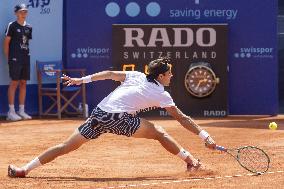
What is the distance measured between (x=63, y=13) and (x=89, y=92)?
1.83m

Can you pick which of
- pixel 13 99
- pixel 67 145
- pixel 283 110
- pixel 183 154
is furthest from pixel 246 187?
pixel 283 110

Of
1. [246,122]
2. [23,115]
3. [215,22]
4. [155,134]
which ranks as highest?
[215,22]

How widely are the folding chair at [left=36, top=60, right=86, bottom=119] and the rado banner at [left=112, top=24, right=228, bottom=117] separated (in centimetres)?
114

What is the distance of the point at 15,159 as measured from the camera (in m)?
11.6

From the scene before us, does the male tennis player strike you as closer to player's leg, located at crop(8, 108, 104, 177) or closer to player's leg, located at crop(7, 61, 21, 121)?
player's leg, located at crop(8, 108, 104, 177)

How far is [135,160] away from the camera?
11.6 meters

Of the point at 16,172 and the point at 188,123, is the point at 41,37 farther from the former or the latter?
the point at 188,123

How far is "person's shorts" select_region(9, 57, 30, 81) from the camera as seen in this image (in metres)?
17.5

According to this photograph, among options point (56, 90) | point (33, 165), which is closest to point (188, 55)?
point (56, 90)

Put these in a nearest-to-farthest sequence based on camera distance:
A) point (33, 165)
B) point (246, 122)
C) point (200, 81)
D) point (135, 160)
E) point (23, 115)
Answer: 1. point (33, 165)
2. point (135, 160)
3. point (246, 122)
4. point (23, 115)
5. point (200, 81)

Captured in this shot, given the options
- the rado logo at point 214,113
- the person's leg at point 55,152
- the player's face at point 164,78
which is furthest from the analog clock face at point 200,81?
the person's leg at point 55,152

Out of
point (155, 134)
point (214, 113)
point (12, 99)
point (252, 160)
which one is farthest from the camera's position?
point (214, 113)

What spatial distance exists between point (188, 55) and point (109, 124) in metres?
8.93

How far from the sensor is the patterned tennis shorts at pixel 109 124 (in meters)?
9.41
